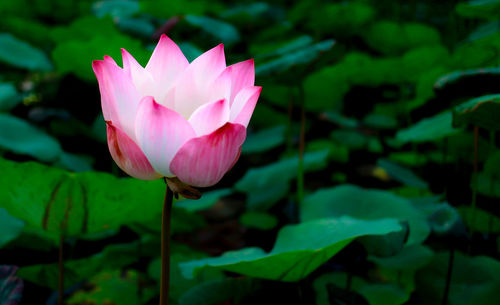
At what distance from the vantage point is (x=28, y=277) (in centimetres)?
65

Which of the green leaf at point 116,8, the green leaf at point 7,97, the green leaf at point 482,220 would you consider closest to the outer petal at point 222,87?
the green leaf at point 482,220

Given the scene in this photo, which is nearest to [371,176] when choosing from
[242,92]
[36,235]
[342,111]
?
[342,111]

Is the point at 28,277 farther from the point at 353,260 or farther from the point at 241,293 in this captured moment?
the point at 353,260

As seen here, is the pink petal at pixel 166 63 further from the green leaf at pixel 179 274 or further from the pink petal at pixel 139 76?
the green leaf at pixel 179 274

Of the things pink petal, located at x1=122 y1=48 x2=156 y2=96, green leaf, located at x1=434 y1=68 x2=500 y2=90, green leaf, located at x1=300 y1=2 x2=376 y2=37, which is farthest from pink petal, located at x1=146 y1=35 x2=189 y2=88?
green leaf, located at x1=300 y1=2 x2=376 y2=37

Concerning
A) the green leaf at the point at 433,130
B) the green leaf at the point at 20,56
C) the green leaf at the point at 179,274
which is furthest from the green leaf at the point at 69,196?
the green leaf at the point at 20,56

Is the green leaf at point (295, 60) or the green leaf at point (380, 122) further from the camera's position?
the green leaf at point (380, 122)

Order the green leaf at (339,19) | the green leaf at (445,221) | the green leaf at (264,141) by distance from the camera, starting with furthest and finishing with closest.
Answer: the green leaf at (339,19) → the green leaf at (264,141) → the green leaf at (445,221)

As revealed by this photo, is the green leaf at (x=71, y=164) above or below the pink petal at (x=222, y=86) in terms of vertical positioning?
below

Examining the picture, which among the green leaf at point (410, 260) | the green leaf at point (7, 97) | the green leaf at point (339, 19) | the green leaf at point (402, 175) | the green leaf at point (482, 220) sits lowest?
the green leaf at point (482, 220)

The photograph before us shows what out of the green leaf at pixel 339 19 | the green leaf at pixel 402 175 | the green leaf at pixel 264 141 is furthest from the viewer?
the green leaf at pixel 339 19

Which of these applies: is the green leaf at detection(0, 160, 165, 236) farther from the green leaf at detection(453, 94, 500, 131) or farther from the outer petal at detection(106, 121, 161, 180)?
the green leaf at detection(453, 94, 500, 131)

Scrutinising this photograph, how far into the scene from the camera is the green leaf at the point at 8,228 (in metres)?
0.58

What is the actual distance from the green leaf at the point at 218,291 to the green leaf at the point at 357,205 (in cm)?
19
